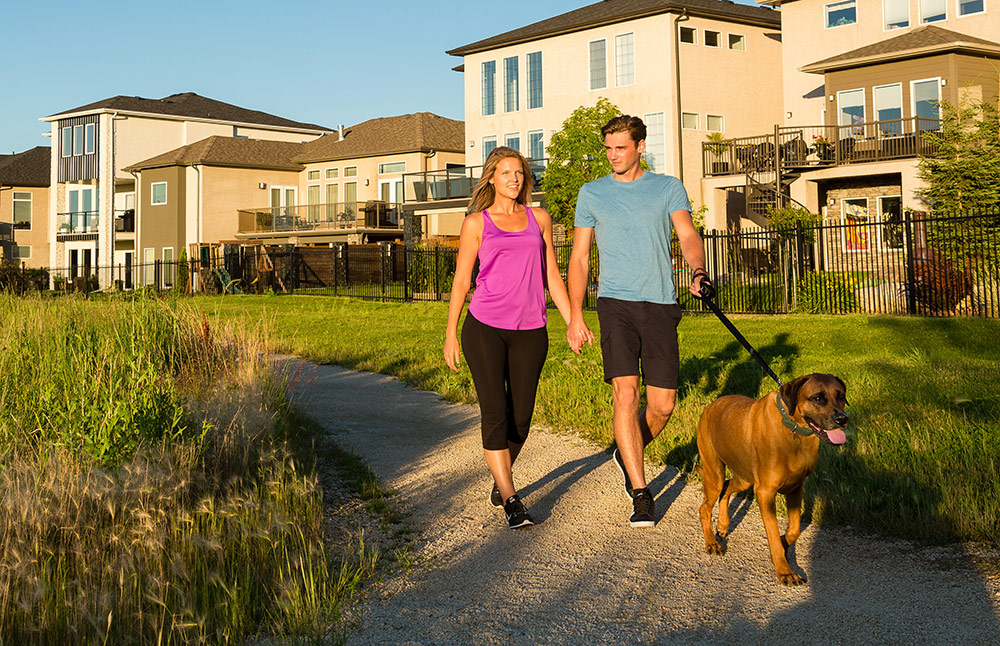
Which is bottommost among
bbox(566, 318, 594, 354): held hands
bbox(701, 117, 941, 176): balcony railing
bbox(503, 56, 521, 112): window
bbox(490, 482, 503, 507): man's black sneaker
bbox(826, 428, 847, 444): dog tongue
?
bbox(490, 482, 503, 507): man's black sneaker

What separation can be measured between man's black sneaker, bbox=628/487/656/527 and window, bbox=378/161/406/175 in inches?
1680

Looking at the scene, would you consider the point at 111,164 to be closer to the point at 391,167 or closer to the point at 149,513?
the point at 391,167

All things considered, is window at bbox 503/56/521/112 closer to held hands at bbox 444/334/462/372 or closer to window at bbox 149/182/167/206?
window at bbox 149/182/167/206

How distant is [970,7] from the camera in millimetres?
29781

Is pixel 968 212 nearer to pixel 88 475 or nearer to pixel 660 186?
pixel 660 186

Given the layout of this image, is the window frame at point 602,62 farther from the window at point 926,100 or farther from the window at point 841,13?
the window at point 926,100

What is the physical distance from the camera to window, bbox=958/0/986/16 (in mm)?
29562

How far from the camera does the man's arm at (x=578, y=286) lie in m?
5.38

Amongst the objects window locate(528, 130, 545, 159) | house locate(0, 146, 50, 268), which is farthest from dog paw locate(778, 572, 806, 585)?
house locate(0, 146, 50, 268)

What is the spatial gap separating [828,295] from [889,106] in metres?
15.2

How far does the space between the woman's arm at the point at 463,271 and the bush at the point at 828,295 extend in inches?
531

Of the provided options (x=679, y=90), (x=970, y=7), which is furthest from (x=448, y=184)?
(x=970, y=7)

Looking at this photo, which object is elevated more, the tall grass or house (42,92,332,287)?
house (42,92,332,287)

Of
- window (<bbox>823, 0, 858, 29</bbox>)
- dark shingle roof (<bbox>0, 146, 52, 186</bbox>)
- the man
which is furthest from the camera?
dark shingle roof (<bbox>0, 146, 52, 186</bbox>)
